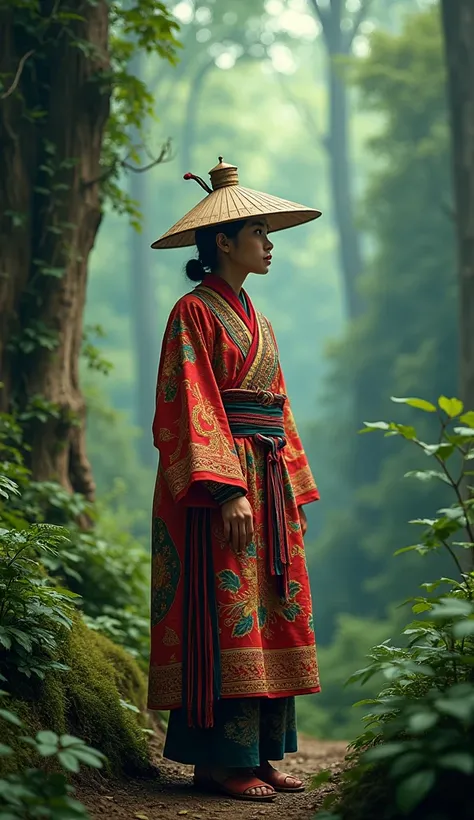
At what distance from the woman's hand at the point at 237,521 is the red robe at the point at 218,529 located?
0.04 meters

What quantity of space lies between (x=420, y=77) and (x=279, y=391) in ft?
41.2

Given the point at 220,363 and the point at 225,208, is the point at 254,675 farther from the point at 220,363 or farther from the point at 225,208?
the point at 225,208

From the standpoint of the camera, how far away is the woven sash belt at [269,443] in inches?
151

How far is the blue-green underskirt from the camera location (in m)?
3.63

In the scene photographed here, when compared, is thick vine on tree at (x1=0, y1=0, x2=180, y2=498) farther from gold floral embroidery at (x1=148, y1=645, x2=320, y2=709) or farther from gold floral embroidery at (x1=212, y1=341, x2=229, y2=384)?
gold floral embroidery at (x1=148, y1=645, x2=320, y2=709)

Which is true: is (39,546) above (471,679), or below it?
above

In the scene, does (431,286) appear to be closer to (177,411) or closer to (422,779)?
(177,411)

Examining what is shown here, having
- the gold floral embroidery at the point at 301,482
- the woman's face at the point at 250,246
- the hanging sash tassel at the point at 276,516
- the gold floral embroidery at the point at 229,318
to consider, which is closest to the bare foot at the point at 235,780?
the hanging sash tassel at the point at 276,516

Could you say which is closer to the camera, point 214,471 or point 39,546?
point 39,546

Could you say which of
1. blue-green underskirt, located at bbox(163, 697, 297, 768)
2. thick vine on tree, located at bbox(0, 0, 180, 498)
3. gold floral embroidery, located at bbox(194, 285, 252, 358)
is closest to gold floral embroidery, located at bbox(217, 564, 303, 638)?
blue-green underskirt, located at bbox(163, 697, 297, 768)

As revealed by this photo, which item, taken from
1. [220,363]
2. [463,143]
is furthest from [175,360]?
[463,143]

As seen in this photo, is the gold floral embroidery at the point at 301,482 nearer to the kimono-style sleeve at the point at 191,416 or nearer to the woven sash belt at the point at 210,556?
the woven sash belt at the point at 210,556

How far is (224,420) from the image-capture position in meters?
3.79

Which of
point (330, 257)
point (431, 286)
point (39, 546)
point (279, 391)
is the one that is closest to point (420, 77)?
point (431, 286)
